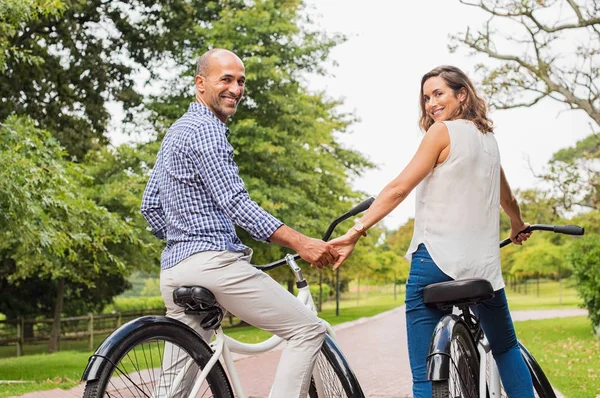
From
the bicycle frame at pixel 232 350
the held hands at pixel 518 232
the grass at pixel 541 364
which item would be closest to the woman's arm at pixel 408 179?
the bicycle frame at pixel 232 350

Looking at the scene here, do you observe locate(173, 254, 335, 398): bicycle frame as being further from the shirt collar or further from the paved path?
the paved path

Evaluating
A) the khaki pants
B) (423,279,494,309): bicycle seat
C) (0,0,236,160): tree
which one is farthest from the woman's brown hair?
(0,0,236,160): tree

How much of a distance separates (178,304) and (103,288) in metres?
28.9

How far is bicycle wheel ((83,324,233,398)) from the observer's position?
348cm

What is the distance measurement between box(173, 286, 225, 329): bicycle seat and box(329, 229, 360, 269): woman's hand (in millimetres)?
542

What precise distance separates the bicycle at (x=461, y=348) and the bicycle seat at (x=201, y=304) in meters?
0.89

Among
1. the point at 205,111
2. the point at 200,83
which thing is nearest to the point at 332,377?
the point at 205,111

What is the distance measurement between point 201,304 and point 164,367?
1.02 ft

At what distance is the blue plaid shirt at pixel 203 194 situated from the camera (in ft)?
11.6

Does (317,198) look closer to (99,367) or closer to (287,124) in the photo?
(287,124)

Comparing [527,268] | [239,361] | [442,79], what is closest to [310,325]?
[442,79]

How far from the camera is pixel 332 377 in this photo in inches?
165

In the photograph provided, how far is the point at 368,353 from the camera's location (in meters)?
14.7

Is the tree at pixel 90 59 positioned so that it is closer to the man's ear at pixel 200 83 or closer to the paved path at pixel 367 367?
the paved path at pixel 367 367
